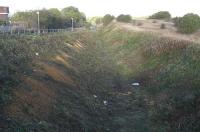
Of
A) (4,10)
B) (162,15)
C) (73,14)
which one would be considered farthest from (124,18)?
(4,10)

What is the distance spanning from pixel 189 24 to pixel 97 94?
54.4m

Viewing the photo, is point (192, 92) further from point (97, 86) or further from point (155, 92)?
point (97, 86)

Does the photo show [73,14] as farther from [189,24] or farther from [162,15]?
Answer: [189,24]

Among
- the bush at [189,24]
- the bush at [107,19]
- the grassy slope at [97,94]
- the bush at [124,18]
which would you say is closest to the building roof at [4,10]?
the bush at [124,18]

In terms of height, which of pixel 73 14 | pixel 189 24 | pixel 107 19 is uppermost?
pixel 73 14

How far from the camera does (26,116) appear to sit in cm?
1495

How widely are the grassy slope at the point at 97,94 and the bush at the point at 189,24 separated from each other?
42008 millimetres

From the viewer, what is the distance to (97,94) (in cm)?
2405

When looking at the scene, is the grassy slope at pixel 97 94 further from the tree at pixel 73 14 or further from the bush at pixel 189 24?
the tree at pixel 73 14

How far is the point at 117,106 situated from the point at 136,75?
9889mm

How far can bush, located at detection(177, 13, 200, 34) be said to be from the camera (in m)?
73.9

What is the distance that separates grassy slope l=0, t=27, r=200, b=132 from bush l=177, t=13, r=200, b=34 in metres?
42.0

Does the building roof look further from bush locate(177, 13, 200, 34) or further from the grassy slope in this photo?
the grassy slope

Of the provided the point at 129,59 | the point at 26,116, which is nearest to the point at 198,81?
the point at 26,116
